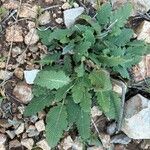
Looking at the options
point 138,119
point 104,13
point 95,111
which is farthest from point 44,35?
point 138,119

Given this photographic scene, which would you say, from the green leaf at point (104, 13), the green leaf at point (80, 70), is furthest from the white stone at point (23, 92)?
the green leaf at point (104, 13)

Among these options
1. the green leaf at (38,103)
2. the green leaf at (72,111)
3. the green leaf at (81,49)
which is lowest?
the green leaf at (72,111)

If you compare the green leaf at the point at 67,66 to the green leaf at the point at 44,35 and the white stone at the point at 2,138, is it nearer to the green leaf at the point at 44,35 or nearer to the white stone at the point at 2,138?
the green leaf at the point at 44,35

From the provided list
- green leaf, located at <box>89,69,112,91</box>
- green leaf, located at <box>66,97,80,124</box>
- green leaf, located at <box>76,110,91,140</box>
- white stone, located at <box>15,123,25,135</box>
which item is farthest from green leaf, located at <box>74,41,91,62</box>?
white stone, located at <box>15,123,25,135</box>

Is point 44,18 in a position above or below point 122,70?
above

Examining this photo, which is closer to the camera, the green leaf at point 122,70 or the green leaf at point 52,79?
the green leaf at point 52,79

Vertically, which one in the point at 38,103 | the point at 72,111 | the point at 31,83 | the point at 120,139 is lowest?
the point at 120,139

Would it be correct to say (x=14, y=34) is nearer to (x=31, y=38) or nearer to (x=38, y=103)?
(x=31, y=38)
